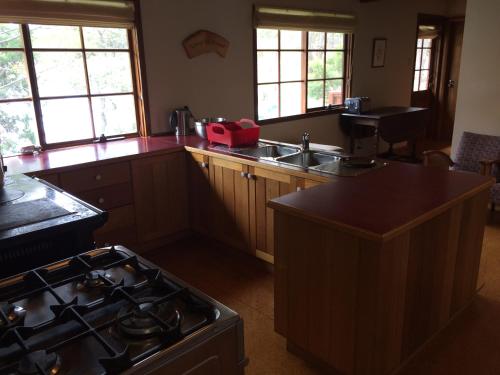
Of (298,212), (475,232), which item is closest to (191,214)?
(298,212)

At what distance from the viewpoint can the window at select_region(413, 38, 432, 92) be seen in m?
6.55

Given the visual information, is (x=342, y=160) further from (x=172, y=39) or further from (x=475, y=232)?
(x=172, y=39)

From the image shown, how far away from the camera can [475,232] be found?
7.11 ft

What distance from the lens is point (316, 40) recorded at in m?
4.81

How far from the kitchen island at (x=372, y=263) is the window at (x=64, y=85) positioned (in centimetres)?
209

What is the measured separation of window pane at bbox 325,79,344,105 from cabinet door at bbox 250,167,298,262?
2789 mm

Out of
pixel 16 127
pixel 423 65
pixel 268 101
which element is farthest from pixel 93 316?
pixel 423 65

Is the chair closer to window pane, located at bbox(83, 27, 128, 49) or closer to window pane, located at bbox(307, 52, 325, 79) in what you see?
window pane, located at bbox(307, 52, 325, 79)

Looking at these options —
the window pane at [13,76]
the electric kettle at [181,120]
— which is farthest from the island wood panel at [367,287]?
the window pane at [13,76]

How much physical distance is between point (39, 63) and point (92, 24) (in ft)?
1.53

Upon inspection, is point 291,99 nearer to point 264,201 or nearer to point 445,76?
point 264,201

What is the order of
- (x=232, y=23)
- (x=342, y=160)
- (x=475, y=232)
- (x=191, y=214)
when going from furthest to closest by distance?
(x=232, y=23), (x=191, y=214), (x=342, y=160), (x=475, y=232)

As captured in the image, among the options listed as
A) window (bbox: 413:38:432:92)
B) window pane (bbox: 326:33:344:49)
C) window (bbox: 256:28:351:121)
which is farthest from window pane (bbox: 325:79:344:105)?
window (bbox: 413:38:432:92)

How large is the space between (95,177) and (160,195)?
0.52 metres
